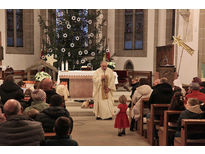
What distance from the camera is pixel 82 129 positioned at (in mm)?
7727

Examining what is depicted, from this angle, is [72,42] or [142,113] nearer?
[142,113]

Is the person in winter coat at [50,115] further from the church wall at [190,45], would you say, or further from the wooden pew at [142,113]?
the church wall at [190,45]

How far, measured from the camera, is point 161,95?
6.41 metres

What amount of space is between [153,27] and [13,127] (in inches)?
542

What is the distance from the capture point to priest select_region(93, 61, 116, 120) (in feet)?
29.3

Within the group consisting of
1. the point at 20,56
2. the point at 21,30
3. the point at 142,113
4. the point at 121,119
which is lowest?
the point at 121,119

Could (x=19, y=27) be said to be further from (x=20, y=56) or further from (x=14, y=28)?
(x=20, y=56)

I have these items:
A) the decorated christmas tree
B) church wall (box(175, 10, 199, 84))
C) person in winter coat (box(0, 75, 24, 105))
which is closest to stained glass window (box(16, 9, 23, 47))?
the decorated christmas tree

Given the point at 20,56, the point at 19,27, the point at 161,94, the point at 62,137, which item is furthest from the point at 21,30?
the point at 62,137

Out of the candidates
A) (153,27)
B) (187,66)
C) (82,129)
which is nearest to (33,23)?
(153,27)

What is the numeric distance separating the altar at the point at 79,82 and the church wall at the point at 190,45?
3744 millimetres

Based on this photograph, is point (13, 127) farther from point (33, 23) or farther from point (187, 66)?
point (33, 23)

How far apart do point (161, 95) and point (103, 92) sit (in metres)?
2.83

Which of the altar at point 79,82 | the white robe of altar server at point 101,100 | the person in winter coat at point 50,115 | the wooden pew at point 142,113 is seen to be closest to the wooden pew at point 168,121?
the wooden pew at point 142,113
